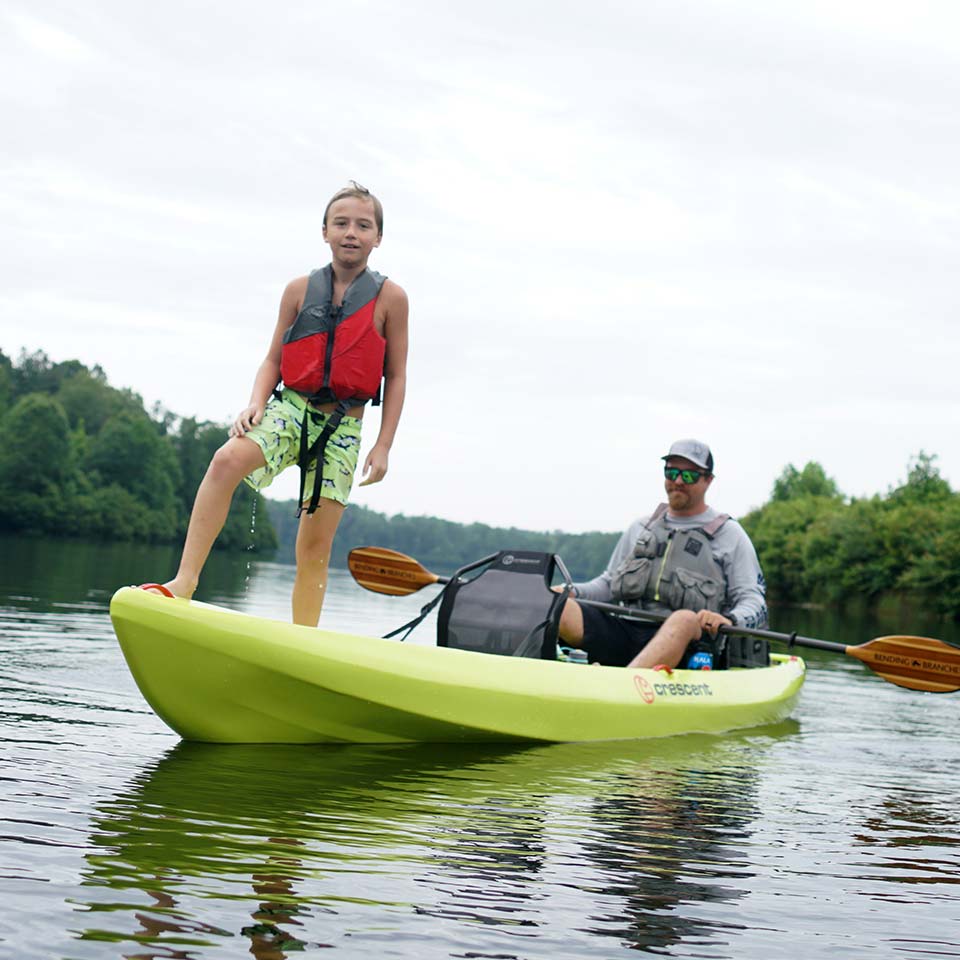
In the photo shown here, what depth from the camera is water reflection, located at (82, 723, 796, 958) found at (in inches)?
120

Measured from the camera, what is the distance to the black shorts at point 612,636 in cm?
749

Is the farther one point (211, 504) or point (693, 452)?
point (693, 452)

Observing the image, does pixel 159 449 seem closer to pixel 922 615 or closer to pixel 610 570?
pixel 922 615

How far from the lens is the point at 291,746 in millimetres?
5574

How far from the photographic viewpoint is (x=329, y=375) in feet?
17.3

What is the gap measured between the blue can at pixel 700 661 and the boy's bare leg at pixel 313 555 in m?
2.96

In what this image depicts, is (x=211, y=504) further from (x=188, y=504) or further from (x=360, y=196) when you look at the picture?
(x=188, y=504)

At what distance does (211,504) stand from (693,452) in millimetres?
3665

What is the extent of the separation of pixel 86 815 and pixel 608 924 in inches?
64.7

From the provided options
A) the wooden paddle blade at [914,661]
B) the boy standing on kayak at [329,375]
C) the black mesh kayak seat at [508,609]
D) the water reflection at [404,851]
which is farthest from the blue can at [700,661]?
the boy standing on kayak at [329,375]

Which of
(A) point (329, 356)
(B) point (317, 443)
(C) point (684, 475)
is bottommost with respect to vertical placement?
(B) point (317, 443)

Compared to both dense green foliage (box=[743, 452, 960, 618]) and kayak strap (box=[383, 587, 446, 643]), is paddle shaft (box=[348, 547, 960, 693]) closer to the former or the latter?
kayak strap (box=[383, 587, 446, 643])

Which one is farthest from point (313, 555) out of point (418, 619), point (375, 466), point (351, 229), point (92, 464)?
point (92, 464)

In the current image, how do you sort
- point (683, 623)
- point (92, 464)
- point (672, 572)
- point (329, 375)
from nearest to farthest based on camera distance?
point (329, 375) → point (683, 623) → point (672, 572) → point (92, 464)
